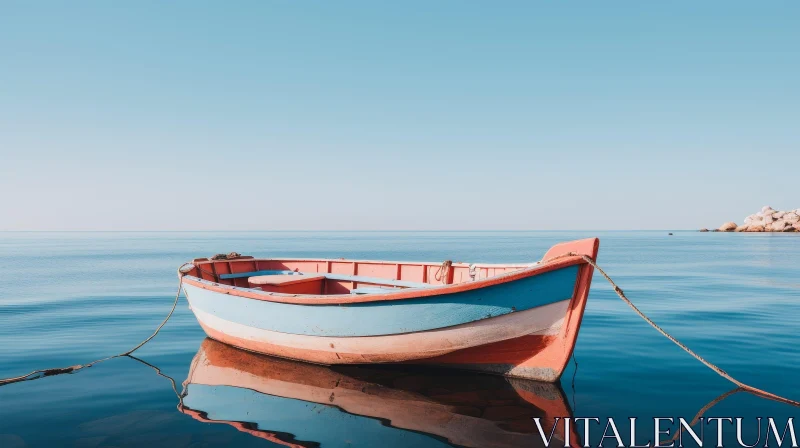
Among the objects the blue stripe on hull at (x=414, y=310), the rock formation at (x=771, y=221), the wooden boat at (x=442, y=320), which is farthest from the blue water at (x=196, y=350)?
the rock formation at (x=771, y=221)

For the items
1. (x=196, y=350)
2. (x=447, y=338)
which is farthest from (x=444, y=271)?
(x=196, y=350)

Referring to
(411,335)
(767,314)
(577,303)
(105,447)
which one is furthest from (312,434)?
(767,314)

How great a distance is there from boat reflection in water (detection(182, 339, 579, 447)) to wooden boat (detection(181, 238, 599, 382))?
0.32 metres

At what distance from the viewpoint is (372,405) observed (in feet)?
20.1

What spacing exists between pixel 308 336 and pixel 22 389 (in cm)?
442

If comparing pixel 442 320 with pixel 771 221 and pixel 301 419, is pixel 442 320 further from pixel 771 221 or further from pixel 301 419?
pixel 771 221

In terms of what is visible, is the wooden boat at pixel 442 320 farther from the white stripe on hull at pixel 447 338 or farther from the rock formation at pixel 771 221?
the rock formation at pixel 771 221

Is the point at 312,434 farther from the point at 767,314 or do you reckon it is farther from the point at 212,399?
the point at 767,314

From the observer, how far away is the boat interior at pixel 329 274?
9.42m

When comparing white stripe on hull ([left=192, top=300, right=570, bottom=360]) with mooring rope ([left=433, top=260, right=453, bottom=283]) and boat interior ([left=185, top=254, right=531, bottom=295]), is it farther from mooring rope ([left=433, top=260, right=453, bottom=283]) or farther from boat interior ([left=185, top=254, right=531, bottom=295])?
mooring rope ([left=433, top=260, right=453, bottom=283])

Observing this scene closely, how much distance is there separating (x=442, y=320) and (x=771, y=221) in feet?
413

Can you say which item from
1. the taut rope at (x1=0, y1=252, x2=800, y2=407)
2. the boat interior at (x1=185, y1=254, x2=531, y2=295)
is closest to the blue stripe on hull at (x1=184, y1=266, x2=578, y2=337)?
the taut rope at (x1=0, y1=252, x2=800, y2=407)

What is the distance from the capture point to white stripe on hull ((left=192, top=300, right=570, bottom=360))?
6.05 meters

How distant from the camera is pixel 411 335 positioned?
6465 mm
